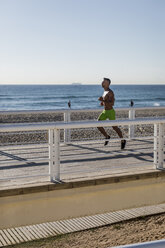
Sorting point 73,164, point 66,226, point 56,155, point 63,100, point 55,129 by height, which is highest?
point 63,100

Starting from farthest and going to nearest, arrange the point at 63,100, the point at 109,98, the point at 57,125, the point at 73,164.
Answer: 1. the point at 63,100
2. the point at 109,98
3. the point at 73,164
4. the point at 57,125

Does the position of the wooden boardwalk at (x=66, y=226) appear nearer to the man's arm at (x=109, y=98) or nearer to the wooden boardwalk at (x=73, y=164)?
the wooden boardwalk at (x=73, y=164)

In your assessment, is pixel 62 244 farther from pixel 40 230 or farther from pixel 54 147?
pixel 54 147

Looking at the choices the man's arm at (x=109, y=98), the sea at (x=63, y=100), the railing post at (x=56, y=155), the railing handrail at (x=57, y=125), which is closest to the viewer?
the railing handrail at (x=57, y=125)

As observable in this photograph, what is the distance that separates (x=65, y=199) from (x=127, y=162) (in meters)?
1.79

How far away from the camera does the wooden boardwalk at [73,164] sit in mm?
5617

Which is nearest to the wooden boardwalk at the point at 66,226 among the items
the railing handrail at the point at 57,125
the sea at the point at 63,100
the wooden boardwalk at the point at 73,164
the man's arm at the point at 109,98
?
the wooden boardwalk at the point at 73,164

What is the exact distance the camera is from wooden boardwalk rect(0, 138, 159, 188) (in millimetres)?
5617

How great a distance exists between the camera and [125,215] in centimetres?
612

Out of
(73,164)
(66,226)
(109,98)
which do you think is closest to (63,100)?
(109,98)

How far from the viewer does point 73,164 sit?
6660mm

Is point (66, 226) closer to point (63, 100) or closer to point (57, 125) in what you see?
point (57, 125)

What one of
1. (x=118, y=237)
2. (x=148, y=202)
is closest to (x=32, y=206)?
Answer: (x=118, y=237)

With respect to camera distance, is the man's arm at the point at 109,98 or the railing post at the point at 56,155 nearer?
the railing post at the point at 56,155
